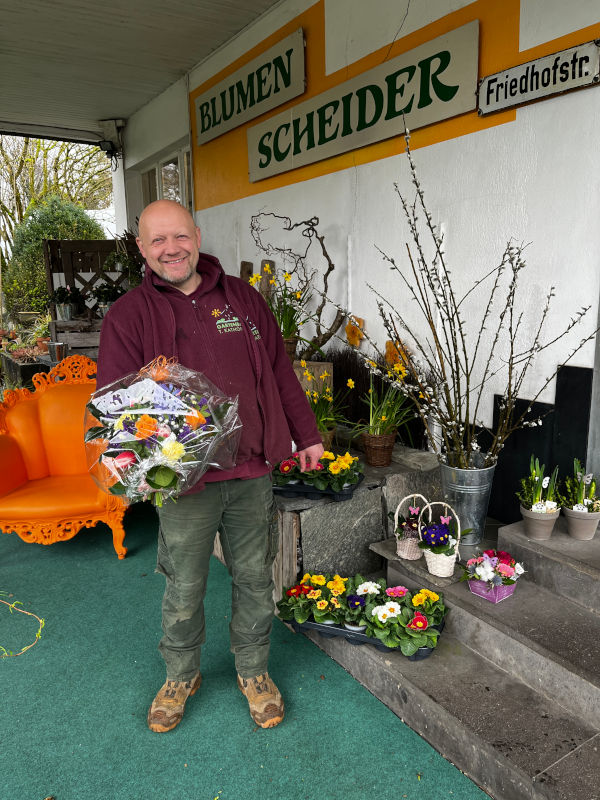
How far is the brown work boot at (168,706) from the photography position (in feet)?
6.79

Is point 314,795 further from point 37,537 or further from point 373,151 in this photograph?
point 373,151

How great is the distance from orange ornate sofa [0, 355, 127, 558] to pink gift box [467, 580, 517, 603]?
6.02ft

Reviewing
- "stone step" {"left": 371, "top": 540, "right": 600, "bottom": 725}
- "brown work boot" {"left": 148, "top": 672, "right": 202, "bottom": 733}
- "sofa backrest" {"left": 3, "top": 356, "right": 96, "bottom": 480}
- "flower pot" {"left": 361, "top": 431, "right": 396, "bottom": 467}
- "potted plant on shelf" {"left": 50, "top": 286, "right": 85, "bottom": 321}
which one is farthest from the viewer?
"potted plant on shelf" {"left": 50, "top": 286, "right": 85, "bottom": 321}

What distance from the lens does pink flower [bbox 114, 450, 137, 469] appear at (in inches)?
66.1

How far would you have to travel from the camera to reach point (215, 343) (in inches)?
77.0

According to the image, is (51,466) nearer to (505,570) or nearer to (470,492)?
(470,492)

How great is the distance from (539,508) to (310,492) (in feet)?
3.40

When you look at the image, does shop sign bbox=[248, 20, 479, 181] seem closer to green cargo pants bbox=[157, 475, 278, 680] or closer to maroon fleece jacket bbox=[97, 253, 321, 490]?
maroon fleece jacket bbox=[97, 253, 321, 490]

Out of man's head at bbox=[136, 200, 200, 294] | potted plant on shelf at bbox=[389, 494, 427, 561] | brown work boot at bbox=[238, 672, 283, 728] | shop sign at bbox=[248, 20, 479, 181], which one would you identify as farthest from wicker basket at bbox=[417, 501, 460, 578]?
shop sign at bbox=[248, 20, 479, 181]

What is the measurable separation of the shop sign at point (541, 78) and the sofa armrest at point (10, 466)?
10.4 ft

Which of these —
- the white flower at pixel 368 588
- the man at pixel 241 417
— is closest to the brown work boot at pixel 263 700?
the man at pixel 241 417

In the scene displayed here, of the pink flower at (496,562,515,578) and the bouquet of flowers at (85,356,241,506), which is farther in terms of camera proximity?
the pink flower at (496,562,515,578)

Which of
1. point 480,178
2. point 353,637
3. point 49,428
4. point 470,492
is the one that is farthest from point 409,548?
point 49,428

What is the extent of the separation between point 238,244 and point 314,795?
4476mm
